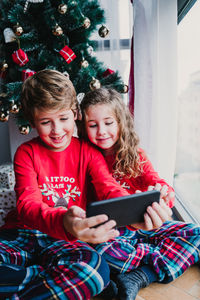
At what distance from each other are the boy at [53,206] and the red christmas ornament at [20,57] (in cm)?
29

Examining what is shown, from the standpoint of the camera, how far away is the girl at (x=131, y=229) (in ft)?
3.21

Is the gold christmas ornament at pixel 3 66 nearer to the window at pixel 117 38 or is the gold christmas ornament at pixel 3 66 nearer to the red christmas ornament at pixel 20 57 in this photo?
the red christmas ornament at pixel 20 57

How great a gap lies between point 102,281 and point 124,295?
3.7 inches

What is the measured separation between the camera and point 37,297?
0.78 metres

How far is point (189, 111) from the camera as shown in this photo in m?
1.87

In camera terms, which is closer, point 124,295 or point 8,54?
point 124,295

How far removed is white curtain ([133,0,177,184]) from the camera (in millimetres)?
1342

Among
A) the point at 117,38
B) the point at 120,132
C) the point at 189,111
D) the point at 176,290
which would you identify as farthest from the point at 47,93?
the point at 189,111

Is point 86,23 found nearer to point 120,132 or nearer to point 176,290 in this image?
point 120,132

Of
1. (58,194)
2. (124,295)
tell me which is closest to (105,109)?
(58,194)

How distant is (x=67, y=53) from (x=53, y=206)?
72 centimetres

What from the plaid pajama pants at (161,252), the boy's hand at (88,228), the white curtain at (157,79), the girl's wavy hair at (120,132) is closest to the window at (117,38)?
the white curtain at (157,79)

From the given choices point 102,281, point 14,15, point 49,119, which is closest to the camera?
point 102,281

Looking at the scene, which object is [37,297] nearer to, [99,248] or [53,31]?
[99,248]
